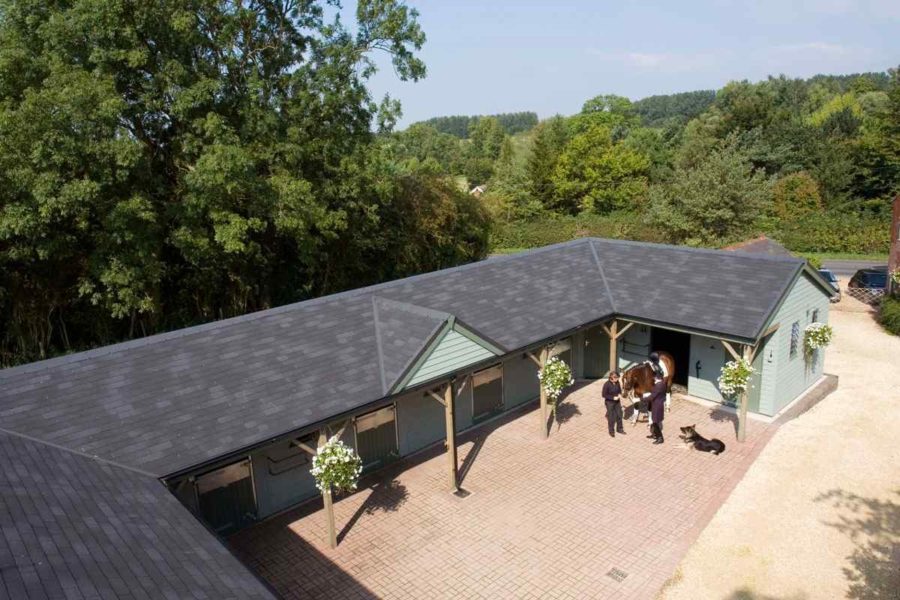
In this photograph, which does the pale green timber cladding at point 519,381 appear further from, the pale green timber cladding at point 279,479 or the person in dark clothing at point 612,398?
the pale green timber cladding at point 279,479

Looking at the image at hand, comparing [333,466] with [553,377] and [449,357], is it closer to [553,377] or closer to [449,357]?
[449,357]

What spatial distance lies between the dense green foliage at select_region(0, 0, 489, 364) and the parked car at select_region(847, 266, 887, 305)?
71.8 feet

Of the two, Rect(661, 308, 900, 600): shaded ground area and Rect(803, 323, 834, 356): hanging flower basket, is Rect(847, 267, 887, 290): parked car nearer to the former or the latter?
Rect(661, 308, 900, 600): shaded ground area

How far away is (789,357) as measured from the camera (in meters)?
16.2

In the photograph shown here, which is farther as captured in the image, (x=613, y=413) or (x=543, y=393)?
(x=613, y=413)

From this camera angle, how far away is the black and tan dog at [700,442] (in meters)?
14.1

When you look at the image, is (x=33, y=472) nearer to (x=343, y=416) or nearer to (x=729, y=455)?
(x=343, y=416)

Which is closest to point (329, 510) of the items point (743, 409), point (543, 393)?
point (543, 393)

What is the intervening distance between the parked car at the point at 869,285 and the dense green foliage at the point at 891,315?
3.47 m

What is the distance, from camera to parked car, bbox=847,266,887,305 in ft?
91.6

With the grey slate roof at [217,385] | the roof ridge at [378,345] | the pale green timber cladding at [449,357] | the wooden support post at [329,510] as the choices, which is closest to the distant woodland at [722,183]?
the grey slate roof at [217,385]

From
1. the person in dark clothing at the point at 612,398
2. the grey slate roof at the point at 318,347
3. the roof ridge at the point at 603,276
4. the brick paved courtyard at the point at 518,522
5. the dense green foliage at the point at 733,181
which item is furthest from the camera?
the dense green foliage at the point at 733,181

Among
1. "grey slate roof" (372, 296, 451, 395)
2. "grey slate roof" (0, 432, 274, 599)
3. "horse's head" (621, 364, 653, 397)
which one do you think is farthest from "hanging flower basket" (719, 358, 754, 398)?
"grey slate roof" (0, 432, 274, 599)

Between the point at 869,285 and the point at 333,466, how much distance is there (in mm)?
27881
